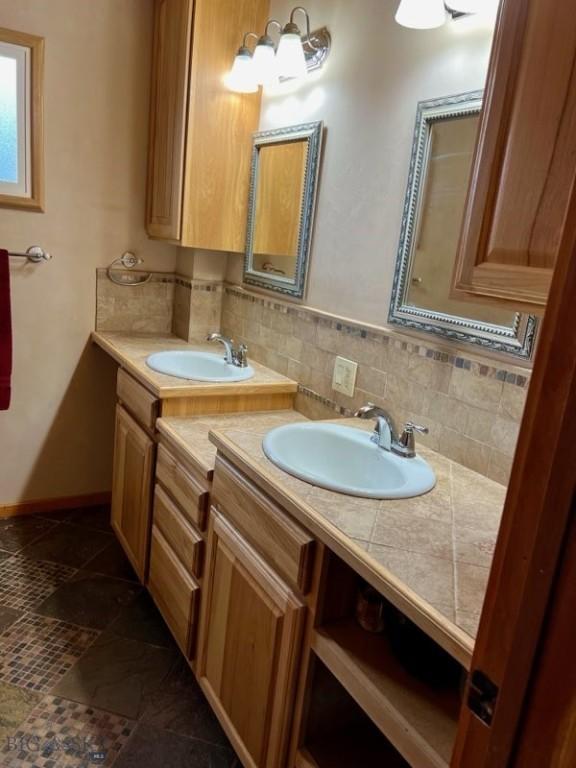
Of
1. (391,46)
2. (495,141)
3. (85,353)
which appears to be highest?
(391,46)

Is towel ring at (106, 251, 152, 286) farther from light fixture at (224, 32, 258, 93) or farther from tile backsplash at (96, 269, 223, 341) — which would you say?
light fixture at (224, 32, 258, 93)

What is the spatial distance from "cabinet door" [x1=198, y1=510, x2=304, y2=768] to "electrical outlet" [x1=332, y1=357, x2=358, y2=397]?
587mm

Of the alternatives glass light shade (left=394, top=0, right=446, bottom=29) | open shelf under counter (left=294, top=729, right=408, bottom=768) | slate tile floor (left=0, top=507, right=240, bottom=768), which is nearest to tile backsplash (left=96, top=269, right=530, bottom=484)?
open shelf under counter (left=294, top=729, right=408, bottom=768)

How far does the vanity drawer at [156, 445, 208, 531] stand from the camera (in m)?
1.52

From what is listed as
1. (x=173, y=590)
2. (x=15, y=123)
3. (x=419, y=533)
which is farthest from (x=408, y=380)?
(x=15, y=123)

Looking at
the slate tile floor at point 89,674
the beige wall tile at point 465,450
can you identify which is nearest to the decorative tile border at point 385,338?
the beige wall tile at point 465,450

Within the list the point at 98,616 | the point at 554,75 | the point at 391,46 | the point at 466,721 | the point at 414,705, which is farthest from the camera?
the point at 98,616

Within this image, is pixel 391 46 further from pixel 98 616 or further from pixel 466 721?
pixel 98 616

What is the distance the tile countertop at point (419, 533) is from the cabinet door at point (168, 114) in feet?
4.14

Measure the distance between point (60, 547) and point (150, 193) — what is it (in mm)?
1602

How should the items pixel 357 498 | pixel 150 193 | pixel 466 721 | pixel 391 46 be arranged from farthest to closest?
pixel 150 193 < pixel 391 46 < pixel 357 498 < pixel 466 721

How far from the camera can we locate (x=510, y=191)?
835 millimetres

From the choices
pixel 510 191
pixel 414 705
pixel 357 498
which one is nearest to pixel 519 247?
pixel 510 191

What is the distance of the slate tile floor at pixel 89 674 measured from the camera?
4.86ft
